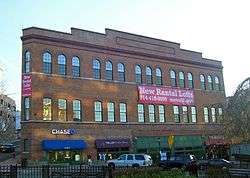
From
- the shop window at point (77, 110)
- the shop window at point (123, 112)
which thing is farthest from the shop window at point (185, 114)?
the shop window at point (77, 110)

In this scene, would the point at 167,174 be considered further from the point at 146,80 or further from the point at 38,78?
the point at 146,80

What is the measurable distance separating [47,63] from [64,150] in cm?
928

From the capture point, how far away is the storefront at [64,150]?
40.8 metres

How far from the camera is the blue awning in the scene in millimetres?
40625

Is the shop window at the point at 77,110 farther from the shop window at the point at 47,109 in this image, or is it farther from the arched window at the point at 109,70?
the arched window at the point at 109,70

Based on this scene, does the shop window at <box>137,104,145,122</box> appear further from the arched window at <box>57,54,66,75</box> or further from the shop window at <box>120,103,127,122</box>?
the arched window at <box>57,54,66,75</box>

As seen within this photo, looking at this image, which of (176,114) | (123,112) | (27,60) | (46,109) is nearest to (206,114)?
(176,114)

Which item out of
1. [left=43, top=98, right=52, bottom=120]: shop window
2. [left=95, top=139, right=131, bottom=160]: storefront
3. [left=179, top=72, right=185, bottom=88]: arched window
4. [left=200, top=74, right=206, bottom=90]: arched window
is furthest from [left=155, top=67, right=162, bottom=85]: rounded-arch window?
[left=43, top=98, right=52, bottom=120]: shop window

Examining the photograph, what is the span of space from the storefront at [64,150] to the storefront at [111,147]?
1919 millimetres

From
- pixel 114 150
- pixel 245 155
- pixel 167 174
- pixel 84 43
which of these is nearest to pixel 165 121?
pixel 114 150

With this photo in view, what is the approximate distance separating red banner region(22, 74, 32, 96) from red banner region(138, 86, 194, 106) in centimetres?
1479

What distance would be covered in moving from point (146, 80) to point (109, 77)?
6.07 metres

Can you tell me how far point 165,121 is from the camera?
53.0 meters

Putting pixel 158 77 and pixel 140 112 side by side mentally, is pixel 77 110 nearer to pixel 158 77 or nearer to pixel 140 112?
pixel 140 112
